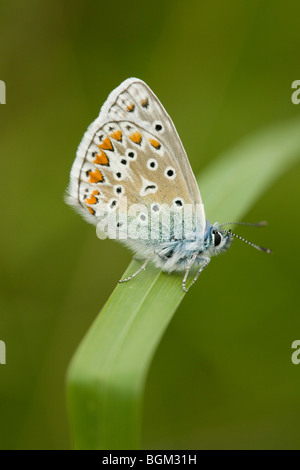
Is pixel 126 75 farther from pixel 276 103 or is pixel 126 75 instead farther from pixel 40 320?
pixel 40 320

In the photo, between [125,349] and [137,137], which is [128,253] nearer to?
[137,137]

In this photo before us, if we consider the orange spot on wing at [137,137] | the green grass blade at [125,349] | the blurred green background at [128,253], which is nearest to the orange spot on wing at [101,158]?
the orange spot on wing at [137,137]

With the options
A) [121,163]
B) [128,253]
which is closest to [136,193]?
[121,163]

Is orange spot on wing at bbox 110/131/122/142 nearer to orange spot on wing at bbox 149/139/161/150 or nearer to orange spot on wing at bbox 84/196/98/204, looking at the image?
orange spot on wing at bbox 149/139/161/150

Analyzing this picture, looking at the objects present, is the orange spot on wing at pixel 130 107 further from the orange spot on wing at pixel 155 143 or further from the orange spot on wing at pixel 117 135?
the orange spot on wing at pixel 155 143

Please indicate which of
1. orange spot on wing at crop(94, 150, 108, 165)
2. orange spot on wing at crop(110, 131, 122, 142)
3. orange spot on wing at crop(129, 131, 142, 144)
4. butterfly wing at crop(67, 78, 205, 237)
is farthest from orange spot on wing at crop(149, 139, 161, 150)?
orange spot on wing at crop(94, 150, 108, 165)
